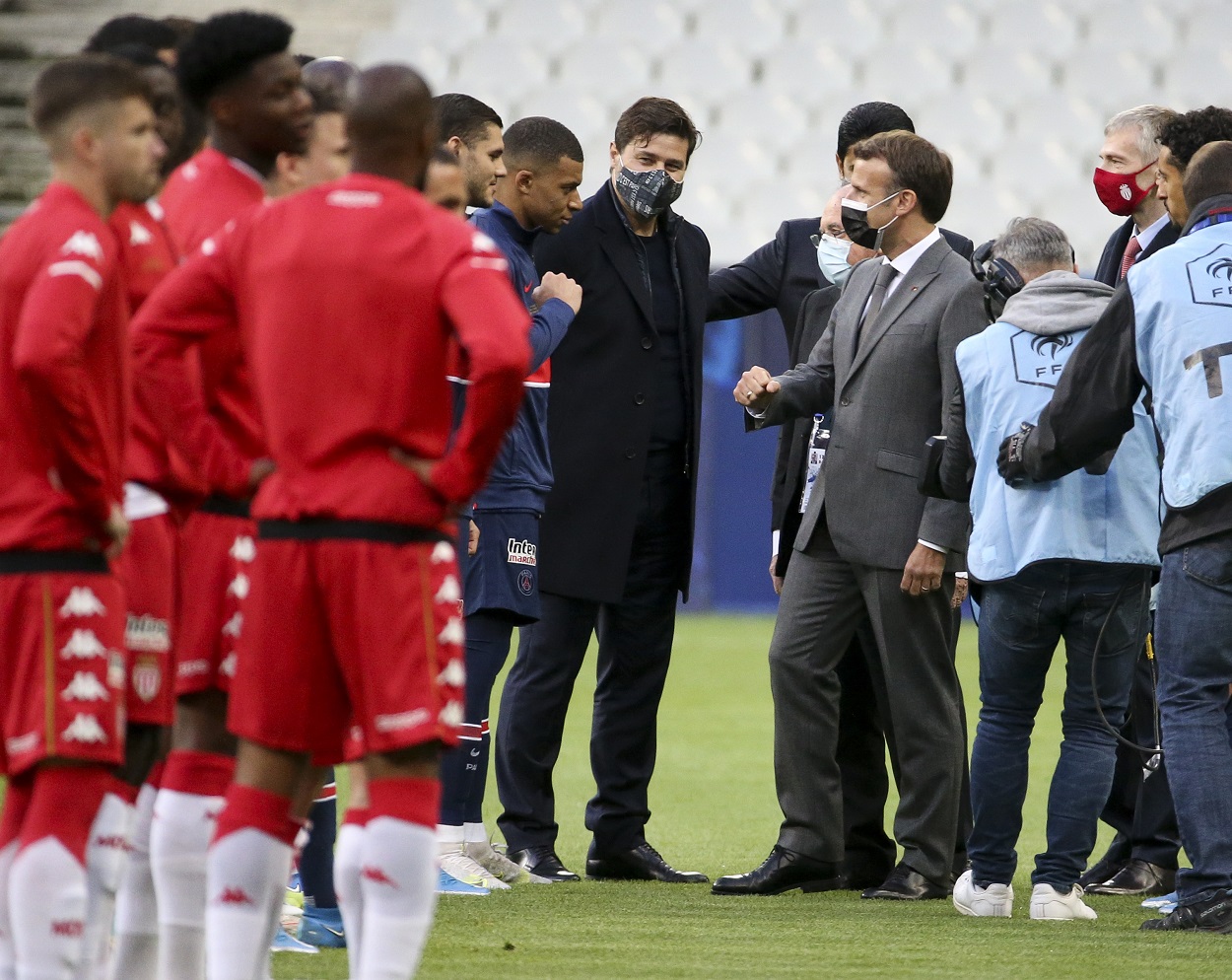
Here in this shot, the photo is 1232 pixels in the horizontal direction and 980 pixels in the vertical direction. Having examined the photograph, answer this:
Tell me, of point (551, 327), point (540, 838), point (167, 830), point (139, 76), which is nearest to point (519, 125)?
point (551, 327)

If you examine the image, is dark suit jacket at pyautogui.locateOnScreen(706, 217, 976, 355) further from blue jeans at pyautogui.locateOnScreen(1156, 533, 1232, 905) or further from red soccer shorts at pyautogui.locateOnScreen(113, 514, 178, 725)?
red soccer shorts at pyautogui.locateOnScreen(113, 514, 178, 725)

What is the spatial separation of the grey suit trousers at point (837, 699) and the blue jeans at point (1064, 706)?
305 mm

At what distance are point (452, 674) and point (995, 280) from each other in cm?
250

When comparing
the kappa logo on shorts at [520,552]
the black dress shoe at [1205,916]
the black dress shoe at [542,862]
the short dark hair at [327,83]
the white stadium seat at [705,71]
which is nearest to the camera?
the short dark hair at [327,83]

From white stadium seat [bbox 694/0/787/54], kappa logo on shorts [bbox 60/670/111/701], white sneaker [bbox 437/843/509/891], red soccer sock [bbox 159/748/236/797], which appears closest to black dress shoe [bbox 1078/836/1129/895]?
white sneaker [bbox 437/843/509/891]

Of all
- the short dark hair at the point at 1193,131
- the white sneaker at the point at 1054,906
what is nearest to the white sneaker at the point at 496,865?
the white sneaker at the point at 1054,906

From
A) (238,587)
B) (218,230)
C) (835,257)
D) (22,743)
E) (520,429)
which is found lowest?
→ (22,743)

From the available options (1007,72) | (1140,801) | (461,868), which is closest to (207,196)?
(461,868)

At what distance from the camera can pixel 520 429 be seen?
4.91m

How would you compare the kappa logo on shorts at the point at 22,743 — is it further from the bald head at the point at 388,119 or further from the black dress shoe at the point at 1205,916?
the black dress shoe at the point at 1205,916

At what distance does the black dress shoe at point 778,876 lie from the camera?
4.81 meters

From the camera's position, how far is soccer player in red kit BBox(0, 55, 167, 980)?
2672 millimetres

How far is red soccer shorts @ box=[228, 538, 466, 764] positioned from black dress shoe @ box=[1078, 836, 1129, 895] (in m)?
3.03

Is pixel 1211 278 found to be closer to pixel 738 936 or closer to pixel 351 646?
pixel 738 936
